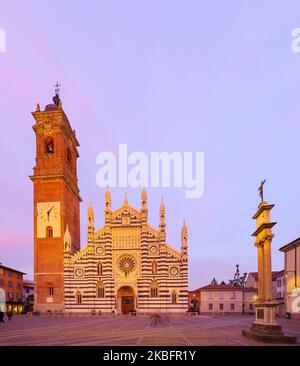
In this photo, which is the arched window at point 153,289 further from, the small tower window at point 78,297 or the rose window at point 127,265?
the small tower window at point 78,297

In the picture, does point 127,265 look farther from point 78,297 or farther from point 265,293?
point 265,293

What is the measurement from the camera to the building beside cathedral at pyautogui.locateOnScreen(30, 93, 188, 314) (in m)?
55.0

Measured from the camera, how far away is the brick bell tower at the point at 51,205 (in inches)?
2178

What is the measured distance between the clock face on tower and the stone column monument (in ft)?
126

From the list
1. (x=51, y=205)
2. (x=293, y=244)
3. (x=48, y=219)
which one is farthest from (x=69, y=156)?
(x=293, y=244)

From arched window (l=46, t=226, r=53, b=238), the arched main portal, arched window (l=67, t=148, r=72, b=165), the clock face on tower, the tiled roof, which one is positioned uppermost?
arched window (l=67, t=148, r=72, b=165)

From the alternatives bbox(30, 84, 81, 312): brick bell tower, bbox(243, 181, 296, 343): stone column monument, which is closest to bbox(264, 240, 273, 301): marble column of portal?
bbox(243, 181, 296, 343): stone column monument

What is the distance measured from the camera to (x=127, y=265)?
56.2m

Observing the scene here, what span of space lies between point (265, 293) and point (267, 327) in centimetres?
165

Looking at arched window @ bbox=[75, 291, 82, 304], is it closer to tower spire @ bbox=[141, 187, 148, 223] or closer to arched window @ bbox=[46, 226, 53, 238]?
arched window @ bbox=[46, 226, 53, 238]

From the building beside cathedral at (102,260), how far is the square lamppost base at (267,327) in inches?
1337

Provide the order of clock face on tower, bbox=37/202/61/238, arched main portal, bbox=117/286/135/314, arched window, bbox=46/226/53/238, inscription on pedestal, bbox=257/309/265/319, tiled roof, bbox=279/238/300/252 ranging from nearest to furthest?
inscription on pedestal, bbox=257/309/265/319, tiled roof, bbox=279/238/300/252, arched main portal, bbox=117/286/135/314, clock face on tower, bbox=37/202/61/238, arched window, bbox=46/226/53/238

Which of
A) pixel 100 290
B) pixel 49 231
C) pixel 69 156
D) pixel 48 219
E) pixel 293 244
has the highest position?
pixel 69 156
